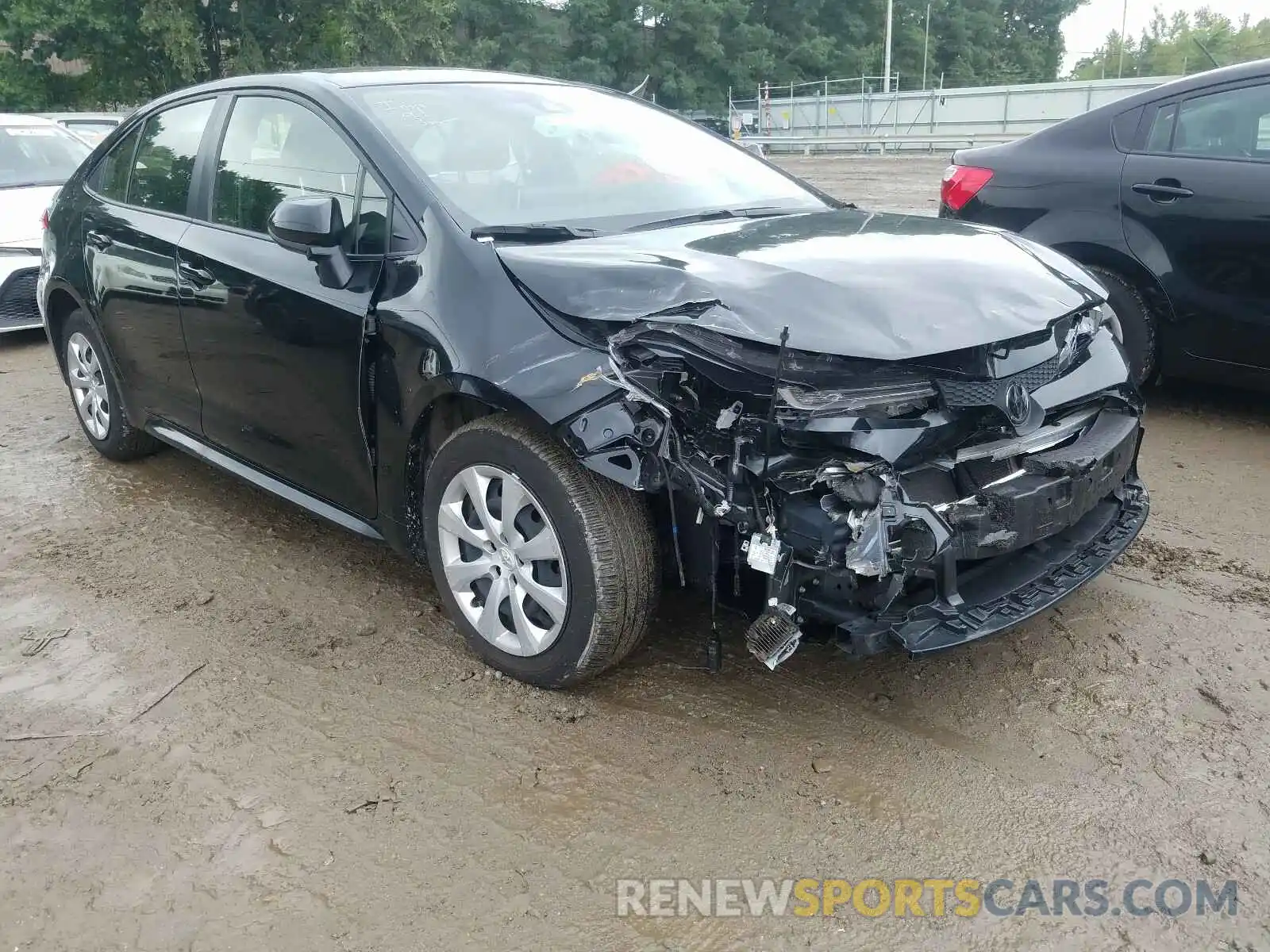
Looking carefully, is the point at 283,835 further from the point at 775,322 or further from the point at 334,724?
the point at 775,322

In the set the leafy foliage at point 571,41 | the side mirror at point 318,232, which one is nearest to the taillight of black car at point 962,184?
the side mirror at point 318,232

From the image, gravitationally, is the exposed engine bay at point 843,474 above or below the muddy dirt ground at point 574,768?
above

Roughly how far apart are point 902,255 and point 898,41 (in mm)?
62184

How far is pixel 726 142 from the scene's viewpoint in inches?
164

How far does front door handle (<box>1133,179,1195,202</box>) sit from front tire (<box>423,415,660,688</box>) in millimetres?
3354

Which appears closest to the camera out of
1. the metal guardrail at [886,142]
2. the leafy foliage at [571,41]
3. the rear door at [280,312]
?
the rear door at [280,312]

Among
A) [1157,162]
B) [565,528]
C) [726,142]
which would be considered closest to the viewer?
[565,528]

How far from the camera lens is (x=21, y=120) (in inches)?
359

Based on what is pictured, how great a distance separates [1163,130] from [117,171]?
15.5ft

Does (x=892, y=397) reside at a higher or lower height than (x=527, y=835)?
higher

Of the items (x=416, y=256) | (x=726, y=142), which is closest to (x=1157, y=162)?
(x=726, y=142)

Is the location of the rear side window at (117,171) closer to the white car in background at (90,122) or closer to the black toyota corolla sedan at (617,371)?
the black toyota corolla sedan at (617,371)

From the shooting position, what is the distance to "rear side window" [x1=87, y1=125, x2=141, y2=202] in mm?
4434

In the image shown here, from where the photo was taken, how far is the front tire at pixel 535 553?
267 centimetres
